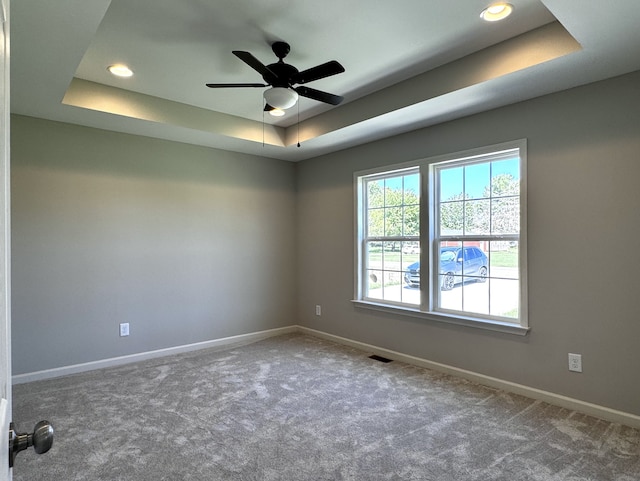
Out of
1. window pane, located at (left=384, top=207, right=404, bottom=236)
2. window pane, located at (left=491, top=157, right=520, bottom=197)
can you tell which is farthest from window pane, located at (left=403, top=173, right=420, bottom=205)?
window pane, located at (left=491, top=157, right=520, bottom=197)

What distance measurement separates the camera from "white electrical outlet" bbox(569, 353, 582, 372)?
2.80m

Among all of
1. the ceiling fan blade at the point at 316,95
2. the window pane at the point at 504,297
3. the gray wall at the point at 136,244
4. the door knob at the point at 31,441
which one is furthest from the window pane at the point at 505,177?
the door knob at the point at 31,441

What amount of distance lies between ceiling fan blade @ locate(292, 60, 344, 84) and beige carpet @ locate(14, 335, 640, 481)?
2383 mm

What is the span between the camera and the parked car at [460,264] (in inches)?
137

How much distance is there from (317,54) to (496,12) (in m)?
1.23

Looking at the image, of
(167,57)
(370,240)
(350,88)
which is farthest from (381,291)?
(167,57)

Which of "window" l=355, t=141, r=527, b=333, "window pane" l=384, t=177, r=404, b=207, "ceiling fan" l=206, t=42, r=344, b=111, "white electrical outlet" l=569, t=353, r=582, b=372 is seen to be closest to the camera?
"ceiling fan" l=206, t=42, r=344, b=111

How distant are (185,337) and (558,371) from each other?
3.71 m

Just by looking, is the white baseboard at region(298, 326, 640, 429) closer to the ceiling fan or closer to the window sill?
the window sill

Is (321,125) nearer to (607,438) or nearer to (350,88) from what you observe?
(350,88)

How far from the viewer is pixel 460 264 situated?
363cm

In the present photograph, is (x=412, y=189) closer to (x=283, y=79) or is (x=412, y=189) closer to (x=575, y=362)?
(x=283, y=79)

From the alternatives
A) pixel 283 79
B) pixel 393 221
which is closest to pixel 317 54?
pixel 283 79

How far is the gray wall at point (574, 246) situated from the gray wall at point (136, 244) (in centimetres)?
232
